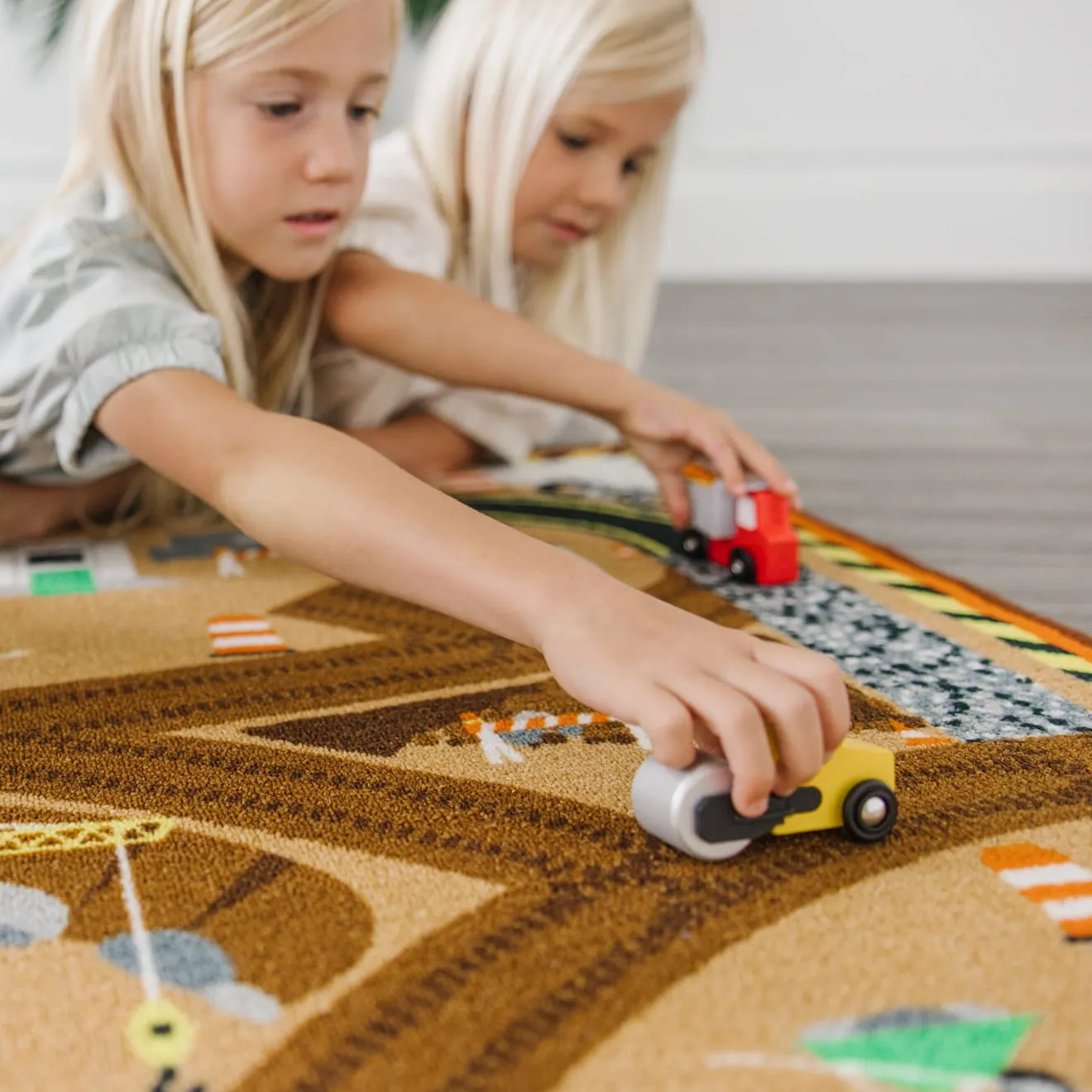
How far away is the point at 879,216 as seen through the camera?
2777 millimetres

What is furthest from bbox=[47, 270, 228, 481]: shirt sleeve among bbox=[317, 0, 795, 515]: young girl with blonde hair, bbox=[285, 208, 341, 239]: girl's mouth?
bbox=[317, 0, 795, 515]: young girl with blonde hair

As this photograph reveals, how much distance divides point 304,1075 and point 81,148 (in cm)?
77

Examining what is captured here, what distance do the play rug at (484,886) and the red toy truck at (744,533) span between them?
0.32 ft

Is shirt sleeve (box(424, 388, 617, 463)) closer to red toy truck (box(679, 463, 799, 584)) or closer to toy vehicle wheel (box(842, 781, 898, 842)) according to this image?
red toy truck (box(679, 463, 799, 584))

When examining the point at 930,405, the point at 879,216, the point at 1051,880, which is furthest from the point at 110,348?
the point at 879,216

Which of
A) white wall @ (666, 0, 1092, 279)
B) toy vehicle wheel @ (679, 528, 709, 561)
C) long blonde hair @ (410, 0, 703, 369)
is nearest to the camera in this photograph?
toy vehicle wheel @ (679, 528, 709, 561)

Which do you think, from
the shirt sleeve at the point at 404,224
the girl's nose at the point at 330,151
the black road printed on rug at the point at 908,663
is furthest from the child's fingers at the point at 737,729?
the shirt sleeve at the point at 404,224

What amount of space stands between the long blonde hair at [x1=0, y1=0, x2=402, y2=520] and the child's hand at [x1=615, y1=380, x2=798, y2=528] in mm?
290

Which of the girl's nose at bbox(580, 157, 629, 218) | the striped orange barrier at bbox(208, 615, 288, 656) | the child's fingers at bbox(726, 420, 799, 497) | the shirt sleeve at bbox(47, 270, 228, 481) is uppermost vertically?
the girl's nose at bbox(580, 157, 629, 218)

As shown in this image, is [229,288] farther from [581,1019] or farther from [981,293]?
[981,293]

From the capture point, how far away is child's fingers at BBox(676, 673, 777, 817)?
0.50 metres

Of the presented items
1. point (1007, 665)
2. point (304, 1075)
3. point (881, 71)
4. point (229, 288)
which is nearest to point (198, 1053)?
point (304, 1075)

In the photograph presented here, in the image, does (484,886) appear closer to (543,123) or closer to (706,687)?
(706,687)

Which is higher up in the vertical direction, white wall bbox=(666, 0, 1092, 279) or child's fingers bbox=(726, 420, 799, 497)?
white wall bbox=(666, 0, 1092, 279)
